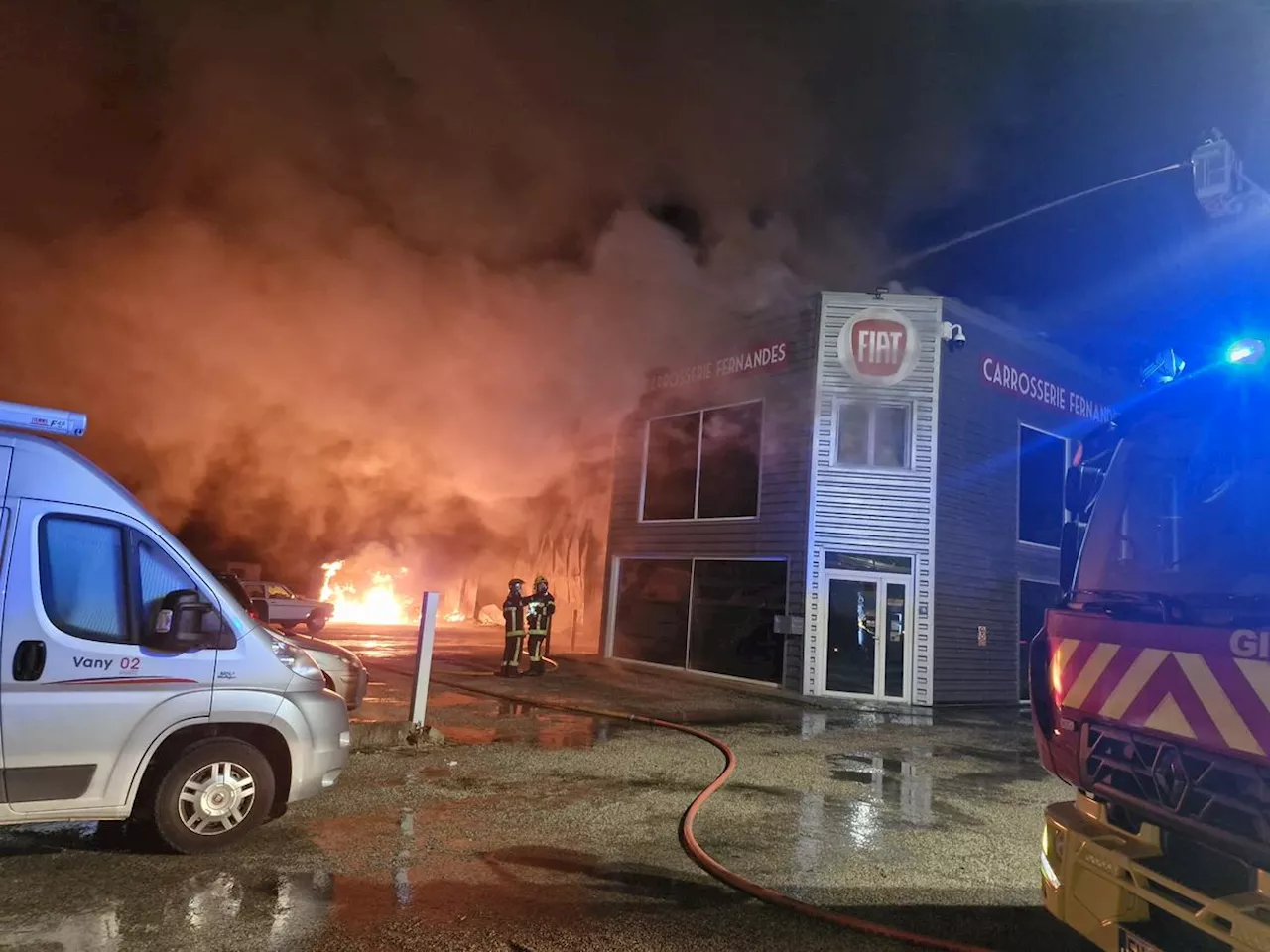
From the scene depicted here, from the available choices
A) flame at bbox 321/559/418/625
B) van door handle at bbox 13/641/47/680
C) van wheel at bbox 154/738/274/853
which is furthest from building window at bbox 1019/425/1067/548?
flame at bbox 321/559/418/625

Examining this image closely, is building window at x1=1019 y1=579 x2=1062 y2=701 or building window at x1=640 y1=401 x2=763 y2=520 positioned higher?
building window at x1=640 y1=401 x2=763 y2=520

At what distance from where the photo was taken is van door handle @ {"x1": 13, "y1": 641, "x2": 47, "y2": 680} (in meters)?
3.46

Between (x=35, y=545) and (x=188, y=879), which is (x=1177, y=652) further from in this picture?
(x=35, y=545)

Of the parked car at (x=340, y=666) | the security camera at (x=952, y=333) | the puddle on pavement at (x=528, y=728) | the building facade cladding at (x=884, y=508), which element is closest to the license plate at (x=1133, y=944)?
the puddle on pavement at (x=528, y=728)

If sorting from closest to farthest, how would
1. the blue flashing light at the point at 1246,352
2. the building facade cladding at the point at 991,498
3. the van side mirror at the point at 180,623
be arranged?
the blue flashing light at the point at 1246,352, the van side mirror at the point at 180,623, the building facade cladding at the point at 991,498

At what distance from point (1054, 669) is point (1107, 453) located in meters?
1.01

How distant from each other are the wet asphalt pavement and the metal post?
0.39 metres

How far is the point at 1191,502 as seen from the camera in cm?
292

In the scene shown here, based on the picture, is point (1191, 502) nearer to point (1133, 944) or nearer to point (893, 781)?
point (1133, 944)

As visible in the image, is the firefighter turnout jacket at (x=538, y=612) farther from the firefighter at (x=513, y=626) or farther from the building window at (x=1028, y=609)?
the building window at (x=1028, y=609)

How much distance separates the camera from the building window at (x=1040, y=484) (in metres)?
13.0

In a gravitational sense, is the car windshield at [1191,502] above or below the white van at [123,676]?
above

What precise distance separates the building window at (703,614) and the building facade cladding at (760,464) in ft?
0.42

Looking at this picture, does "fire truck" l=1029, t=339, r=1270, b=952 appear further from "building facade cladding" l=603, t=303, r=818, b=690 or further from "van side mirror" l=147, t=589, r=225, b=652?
"building facade cladding" l=603, t=303, r=818, b=690
